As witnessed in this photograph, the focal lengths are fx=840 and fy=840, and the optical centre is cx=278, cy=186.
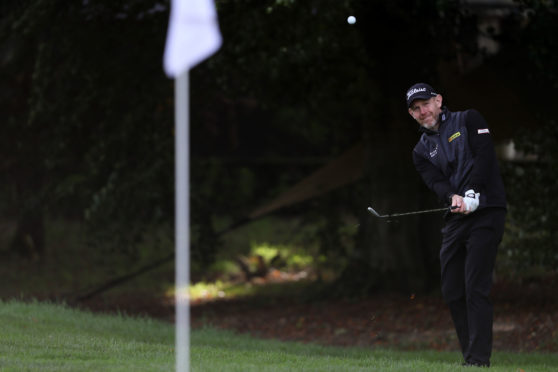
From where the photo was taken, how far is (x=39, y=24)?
11.8 metres

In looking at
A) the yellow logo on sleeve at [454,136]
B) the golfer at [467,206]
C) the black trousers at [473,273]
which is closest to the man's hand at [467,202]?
the golfer at [467,206]

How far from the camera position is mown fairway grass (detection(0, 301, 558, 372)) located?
6.25 metres

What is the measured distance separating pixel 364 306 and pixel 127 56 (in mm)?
5425

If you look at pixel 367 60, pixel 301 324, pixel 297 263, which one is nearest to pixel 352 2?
pixel 367 60

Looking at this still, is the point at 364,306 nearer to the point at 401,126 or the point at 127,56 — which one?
the point at 401,126

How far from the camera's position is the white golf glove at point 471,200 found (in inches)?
252

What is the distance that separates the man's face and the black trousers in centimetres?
80

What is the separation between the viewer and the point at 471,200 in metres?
6.41

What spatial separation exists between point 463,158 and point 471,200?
1.48 ft

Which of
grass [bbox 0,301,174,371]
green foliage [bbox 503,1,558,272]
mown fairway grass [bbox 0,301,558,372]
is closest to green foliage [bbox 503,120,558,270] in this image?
green foliage [bbox 503,1,558,272]

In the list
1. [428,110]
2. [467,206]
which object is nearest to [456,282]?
[467,206]

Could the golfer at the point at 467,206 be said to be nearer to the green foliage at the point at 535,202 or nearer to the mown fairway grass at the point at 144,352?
the mown fairway grass at the point at 144,352

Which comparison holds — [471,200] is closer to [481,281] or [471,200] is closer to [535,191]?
[481,281]

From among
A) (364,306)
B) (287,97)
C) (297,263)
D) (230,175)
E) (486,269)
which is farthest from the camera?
(230,175)
